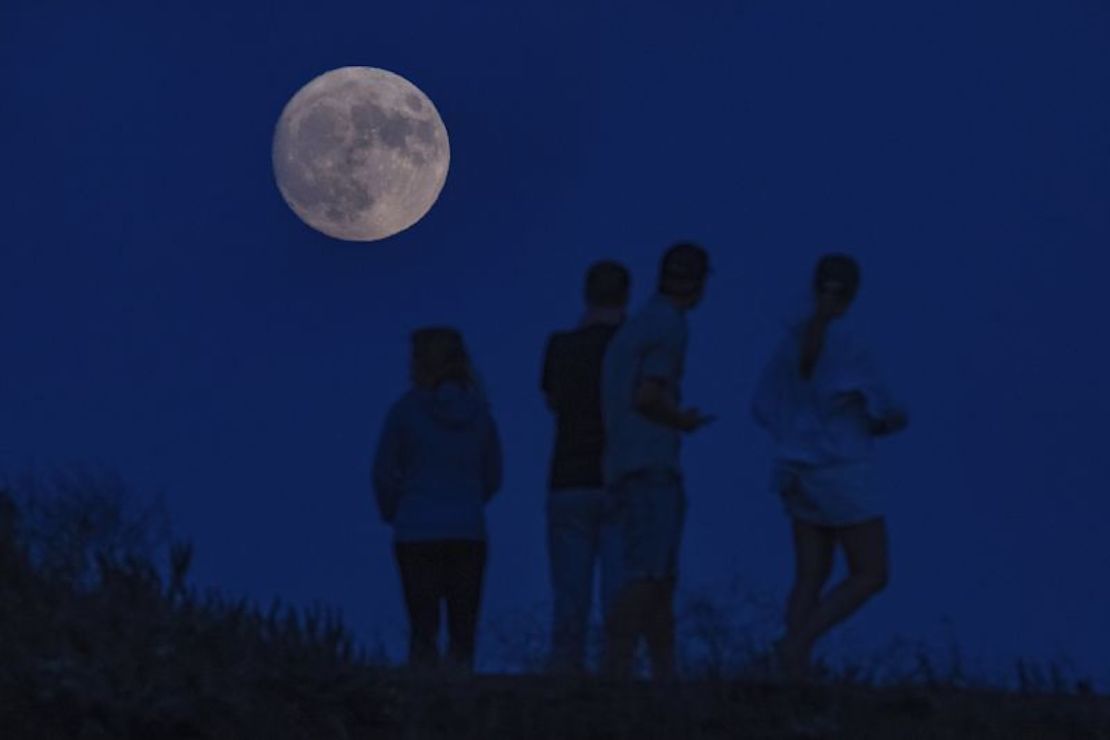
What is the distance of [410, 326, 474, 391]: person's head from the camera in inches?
443

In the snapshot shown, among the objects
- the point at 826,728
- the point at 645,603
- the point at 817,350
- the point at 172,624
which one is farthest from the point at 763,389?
the point at 172,624

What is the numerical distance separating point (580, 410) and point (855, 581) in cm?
142

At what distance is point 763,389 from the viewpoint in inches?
405

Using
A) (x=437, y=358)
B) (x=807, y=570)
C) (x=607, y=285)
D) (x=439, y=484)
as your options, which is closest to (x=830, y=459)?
(x=807, y=570)

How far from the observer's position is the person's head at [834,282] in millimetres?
10000

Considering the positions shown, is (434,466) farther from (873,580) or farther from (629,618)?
(873,580)

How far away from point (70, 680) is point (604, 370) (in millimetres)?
2630

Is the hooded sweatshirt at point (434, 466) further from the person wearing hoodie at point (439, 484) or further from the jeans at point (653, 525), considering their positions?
the jeans at point (653, 525)

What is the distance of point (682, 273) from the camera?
9.85 meters

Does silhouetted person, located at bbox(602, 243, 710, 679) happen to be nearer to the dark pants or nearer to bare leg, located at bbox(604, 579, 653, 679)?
bare leg, located at bbox(604, 579, 653, 679)

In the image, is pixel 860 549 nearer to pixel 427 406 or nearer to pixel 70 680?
pixel 427 406

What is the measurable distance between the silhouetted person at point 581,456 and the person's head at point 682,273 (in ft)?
2.46

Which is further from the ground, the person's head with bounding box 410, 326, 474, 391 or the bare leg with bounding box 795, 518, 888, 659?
the person's head with bounding box 410, 326, 474, 391

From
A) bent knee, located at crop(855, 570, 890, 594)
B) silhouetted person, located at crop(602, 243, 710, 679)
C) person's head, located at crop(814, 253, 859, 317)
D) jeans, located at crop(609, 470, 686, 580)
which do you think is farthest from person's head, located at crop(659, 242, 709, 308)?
bent knee, located at crop(855, 570, 890, 594)
